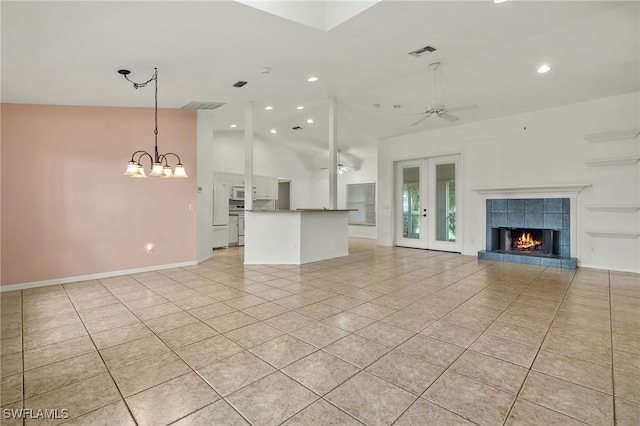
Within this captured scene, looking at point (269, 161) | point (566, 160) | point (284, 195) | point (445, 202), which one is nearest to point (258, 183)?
point (269, 161)

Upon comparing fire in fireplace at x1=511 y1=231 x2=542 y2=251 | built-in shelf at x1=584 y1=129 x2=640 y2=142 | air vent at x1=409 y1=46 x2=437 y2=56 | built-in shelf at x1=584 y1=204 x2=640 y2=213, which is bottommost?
fire in fireplace at x1=511 y1=231 x2=542 y2=251

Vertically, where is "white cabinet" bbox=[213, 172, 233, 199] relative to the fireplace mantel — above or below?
above

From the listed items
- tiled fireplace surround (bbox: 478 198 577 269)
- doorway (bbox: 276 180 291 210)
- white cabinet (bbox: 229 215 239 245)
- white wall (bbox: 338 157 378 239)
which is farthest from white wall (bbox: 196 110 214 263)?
tiled fireplace surround (bbox: 478 198 577 269)

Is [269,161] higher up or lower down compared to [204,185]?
higher up

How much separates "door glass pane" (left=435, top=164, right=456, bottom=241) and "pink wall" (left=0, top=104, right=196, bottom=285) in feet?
19.0

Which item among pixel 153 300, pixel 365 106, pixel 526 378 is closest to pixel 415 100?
pixel 365 106

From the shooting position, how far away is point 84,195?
4832mm

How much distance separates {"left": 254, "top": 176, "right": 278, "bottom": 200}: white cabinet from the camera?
369 inches

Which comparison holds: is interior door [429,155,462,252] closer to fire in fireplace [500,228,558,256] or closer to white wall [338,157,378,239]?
fire in fireplace [500,228,558,256]

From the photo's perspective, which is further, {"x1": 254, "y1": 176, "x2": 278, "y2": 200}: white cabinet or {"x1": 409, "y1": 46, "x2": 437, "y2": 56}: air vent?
{"x1": 254, "y1": 176, "x2": 278, "y2": 200}: white cabinet

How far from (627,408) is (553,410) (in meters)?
0.43

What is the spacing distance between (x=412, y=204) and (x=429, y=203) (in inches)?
20.3

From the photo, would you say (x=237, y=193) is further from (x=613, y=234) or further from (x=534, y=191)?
(x=613, y=234)

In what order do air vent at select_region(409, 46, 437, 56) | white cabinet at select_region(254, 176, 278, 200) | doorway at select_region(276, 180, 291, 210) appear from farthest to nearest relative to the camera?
doorway at select_region(276, 180, 291, 210) → white cabinet at select_region(254, 176, 278, 200) → air vent at select_region(409, 46, 437, 56)
